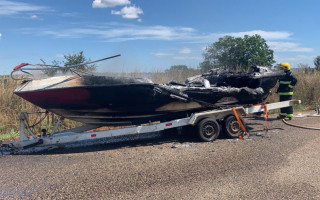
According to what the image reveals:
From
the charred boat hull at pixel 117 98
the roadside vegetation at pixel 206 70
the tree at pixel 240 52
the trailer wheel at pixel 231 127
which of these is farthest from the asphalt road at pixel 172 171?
the tree at pixel 240 52

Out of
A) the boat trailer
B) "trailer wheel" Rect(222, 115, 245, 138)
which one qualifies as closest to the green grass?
the boat trailer

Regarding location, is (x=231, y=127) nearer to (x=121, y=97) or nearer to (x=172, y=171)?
(x=172, y=171)

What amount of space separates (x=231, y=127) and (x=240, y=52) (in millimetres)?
12908

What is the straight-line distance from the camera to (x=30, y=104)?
8234 mm

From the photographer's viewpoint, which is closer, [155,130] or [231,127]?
[155,130]

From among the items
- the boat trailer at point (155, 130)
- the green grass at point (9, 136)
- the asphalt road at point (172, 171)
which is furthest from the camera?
the green grass at point (9, 136)

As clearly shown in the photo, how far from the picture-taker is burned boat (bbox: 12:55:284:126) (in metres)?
5.05

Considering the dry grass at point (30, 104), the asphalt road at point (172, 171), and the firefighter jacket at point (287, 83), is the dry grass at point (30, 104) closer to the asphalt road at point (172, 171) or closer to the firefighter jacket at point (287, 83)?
the asphalt road at point (172, 171)

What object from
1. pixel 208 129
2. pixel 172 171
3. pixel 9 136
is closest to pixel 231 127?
pixel 208 129

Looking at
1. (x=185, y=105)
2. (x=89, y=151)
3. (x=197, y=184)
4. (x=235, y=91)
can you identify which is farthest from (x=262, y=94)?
(x=89, y=151)

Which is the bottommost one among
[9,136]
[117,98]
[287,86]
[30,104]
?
[9,136]

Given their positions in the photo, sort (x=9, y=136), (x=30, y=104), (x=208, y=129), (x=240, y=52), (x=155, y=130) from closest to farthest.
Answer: (x=155, y=130) → (x=208, y=129) → (x=9, y=136) → (x=30, y=104) → (x=240, y=52)

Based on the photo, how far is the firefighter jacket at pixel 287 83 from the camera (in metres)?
7.95

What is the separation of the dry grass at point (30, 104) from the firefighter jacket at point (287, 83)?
3.04m
